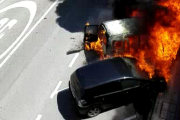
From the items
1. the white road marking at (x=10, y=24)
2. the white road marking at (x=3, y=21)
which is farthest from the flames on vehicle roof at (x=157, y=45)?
the white road marking at (x=3, y=21)

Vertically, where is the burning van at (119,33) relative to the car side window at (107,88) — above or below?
above

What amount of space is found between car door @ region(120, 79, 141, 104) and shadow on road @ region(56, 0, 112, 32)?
7.06 m

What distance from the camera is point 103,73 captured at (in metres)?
9.70

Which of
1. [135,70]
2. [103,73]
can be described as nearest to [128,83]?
[135,70]

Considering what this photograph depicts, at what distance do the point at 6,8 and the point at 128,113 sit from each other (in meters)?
13.8

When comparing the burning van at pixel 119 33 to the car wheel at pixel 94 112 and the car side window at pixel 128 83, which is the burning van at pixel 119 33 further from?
the car wheel at pixel 94 112

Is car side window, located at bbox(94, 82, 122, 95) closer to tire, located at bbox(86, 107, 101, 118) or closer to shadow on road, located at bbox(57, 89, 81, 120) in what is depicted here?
tire, located at bbox(86, 107, 101, 118)

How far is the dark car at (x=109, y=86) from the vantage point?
9320 mm

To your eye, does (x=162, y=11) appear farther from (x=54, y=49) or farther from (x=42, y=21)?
(x=42, y=21)

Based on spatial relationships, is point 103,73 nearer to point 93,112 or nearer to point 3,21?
point 93,112

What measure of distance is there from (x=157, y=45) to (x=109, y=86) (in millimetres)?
4545

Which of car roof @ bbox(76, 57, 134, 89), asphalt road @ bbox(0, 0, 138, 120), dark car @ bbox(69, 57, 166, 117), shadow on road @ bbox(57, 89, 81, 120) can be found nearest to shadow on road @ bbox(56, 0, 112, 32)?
asphalt road @ bbox(0, 0, 138, 120)

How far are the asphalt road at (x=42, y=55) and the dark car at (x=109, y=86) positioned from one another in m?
0.72

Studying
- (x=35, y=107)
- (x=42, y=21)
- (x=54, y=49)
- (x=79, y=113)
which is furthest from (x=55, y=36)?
(x=79, y=113)
